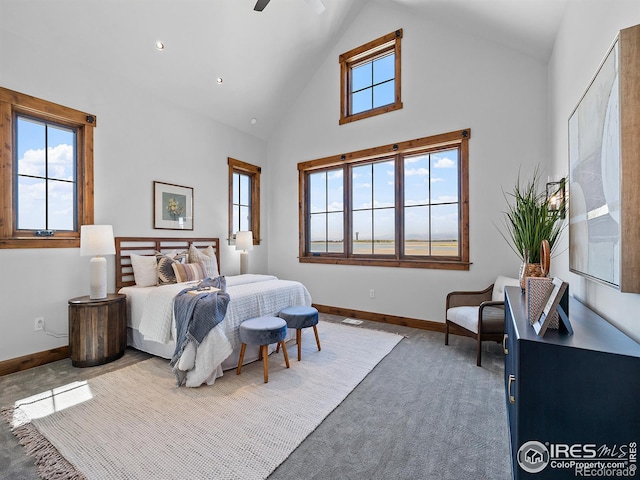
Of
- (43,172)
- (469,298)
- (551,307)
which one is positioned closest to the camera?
(551,307)

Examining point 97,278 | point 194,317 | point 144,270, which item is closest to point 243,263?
point 144,270

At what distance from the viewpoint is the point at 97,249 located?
3.05 metres

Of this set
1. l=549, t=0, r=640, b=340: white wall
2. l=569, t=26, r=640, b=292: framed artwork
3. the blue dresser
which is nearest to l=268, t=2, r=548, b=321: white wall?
l=549, t=0, r=640, b=340: white wall

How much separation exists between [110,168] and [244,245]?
6.62ft

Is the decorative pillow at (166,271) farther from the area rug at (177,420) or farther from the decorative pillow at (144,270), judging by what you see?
the area rug at (177,420)

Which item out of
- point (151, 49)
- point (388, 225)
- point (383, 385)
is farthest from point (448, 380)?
point (151, 49)

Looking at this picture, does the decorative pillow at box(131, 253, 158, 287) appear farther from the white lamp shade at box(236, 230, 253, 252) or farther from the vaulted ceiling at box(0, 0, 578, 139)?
the vaulted ceiling at box(0, 0, 578, 139)

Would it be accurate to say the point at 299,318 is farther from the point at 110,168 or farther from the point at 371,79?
the point at 371,79

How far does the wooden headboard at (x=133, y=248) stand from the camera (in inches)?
146

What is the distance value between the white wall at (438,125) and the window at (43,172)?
3.14 metres

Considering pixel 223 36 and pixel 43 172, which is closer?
pixel 43 172

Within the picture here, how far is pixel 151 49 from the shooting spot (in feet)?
11.9

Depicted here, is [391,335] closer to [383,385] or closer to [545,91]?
[383,385]

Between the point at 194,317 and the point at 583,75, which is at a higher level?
the point at 583,75
